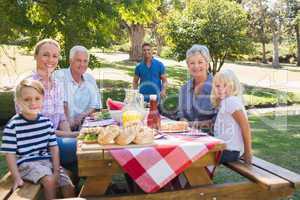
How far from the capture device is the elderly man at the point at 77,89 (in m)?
4.75

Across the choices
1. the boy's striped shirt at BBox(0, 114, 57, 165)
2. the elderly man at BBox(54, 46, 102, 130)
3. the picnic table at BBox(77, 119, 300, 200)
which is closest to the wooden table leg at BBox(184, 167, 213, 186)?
the picnic table at BBox(77, 119, 300, 200)

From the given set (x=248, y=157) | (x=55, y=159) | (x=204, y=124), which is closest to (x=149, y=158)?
(x=55, y=159)

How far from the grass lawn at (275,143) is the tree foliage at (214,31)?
5.47m

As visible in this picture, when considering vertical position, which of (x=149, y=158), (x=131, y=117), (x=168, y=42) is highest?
(x=168, y=42)

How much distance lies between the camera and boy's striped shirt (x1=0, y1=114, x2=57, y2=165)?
3216 millimetres

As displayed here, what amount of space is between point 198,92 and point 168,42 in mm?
13180

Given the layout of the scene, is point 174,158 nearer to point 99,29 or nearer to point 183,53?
point 99,29

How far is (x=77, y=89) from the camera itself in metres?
4.85

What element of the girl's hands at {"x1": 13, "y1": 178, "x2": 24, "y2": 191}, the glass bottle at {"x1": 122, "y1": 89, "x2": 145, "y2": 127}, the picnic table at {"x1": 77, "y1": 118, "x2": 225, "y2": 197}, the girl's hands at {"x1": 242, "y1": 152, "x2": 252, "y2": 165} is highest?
the glass bottle at {"x1": 122, "y1": 89, "x2": 145, "y2": 127}

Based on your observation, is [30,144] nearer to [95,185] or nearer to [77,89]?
[95,185]

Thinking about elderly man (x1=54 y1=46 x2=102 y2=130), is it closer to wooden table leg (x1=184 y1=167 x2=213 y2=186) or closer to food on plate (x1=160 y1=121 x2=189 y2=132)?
food on plate (x1=160 y1=121 x2=189 y2=132)

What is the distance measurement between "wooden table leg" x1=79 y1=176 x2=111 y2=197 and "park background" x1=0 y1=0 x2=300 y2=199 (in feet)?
7.09

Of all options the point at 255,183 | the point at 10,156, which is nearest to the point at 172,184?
the point at 255,183

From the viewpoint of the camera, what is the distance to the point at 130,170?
2961 millimetres
